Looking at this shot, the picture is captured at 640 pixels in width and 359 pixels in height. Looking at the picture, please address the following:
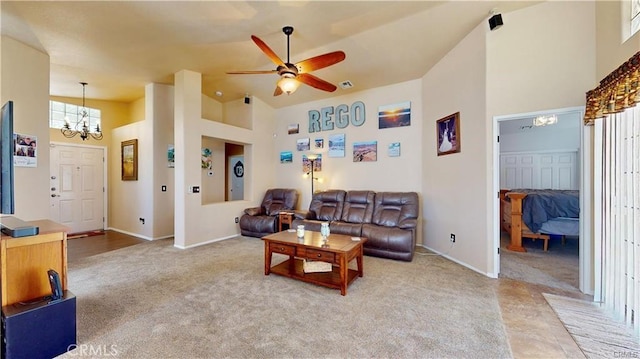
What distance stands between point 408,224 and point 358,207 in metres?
1.07

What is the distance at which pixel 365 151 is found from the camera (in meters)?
5.22

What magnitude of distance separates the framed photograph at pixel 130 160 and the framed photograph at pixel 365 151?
16.0 ft

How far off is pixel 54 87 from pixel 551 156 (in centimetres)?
1156

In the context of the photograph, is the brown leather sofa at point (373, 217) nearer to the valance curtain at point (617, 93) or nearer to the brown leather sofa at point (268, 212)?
the brown leather sofa at point (268, 212)

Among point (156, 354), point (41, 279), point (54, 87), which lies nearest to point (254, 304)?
point (156, 354)

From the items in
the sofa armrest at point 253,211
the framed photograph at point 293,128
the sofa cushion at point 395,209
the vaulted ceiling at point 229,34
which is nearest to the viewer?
the vaulted ceiling at point 229,34

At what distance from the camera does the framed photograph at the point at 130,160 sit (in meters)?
5.58

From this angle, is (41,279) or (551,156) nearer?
(41,279)

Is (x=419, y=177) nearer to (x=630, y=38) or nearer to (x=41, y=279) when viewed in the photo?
(x=630, y=38)

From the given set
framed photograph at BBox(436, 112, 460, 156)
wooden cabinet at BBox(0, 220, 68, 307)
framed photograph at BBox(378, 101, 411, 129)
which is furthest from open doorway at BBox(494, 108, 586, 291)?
wooden cabinet at BBox(0, 220, 68, 307)

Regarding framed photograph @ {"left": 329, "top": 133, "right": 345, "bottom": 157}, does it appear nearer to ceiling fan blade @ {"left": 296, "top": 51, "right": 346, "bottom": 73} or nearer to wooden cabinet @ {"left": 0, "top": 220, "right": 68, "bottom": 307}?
ceiling fan blade @ {"left": 296, "top": 51, "right": 346, "bottom": 73}

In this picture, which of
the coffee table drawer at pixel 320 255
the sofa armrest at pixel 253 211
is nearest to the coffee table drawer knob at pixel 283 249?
the coffee table drawer at pixel 320 255

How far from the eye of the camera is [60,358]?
5.67 ft

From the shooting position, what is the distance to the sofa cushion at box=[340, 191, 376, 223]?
461cm
